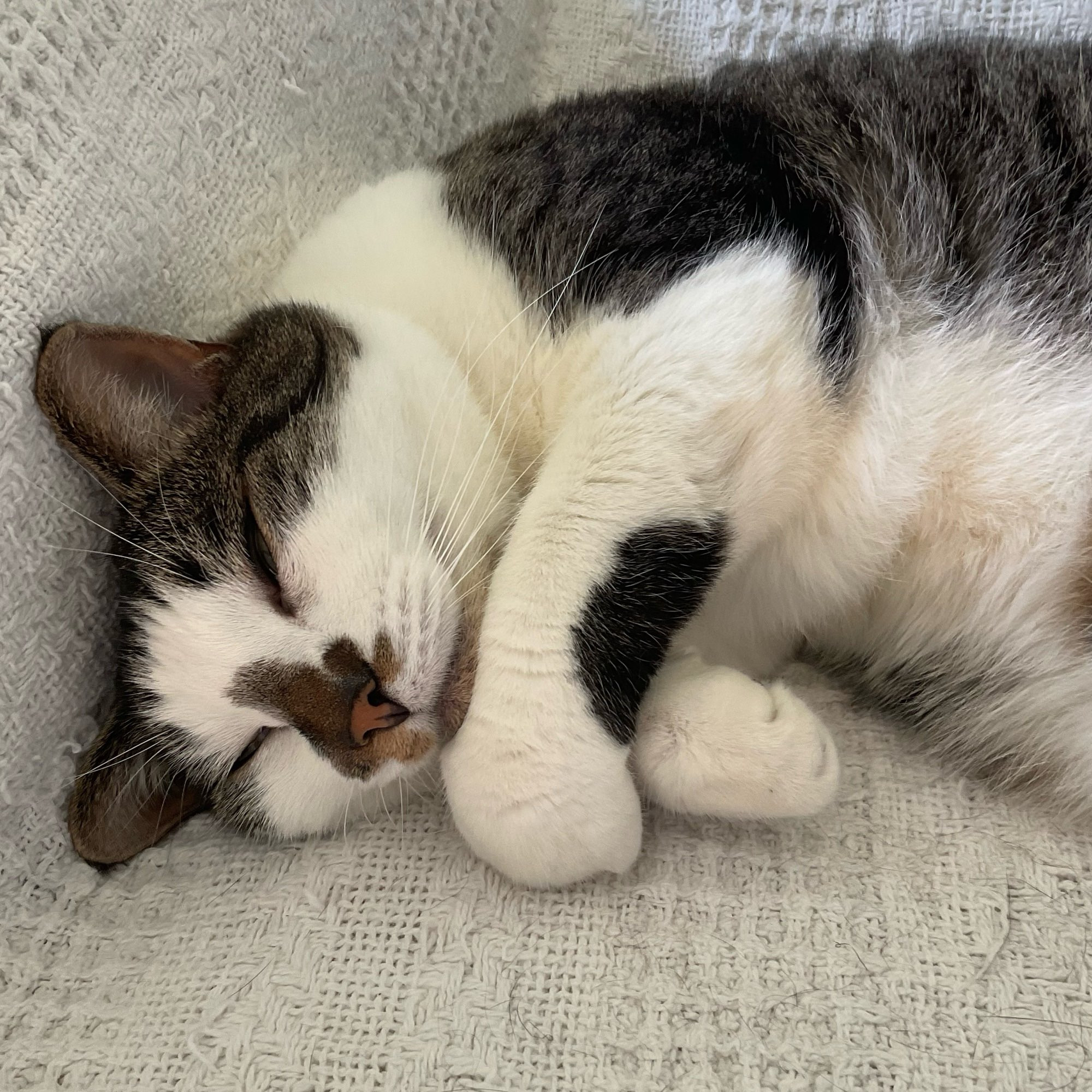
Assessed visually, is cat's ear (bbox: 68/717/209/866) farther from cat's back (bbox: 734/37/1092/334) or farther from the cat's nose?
cat's back (bbox: 734/37/1092/334)

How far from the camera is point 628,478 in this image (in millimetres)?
983

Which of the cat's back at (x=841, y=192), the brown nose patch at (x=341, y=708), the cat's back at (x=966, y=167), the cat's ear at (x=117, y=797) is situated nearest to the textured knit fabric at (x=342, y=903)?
the cat's ear at (x=117, y=797)

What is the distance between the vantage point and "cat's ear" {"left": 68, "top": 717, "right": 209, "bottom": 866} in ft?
3.63

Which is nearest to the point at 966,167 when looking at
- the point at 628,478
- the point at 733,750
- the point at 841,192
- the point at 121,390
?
the point at 841,192

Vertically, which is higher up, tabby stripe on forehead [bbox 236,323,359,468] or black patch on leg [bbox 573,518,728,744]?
tabby stripe on forehead [bbox 236,323,359,468]

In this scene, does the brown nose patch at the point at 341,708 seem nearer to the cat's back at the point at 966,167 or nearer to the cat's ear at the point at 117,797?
the cat's ear at the point at 117,797

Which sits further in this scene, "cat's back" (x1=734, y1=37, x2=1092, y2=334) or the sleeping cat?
"cat's back" (x1=734, y1=37, x2=1092, y2=334)

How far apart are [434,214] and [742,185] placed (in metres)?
0.40

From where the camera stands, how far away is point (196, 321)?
130 cm

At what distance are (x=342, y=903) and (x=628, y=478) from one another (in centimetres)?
56

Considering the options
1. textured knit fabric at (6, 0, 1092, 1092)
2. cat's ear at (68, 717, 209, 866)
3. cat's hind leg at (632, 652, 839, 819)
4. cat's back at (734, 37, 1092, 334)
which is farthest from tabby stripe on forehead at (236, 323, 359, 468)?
cat's back at (734, 37, 1092, 334)

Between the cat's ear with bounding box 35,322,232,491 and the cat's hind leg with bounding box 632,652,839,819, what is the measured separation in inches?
25.4

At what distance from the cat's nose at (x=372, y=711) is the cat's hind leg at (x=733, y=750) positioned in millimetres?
259

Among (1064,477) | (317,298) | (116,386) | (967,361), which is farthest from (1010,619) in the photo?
(116,386)
